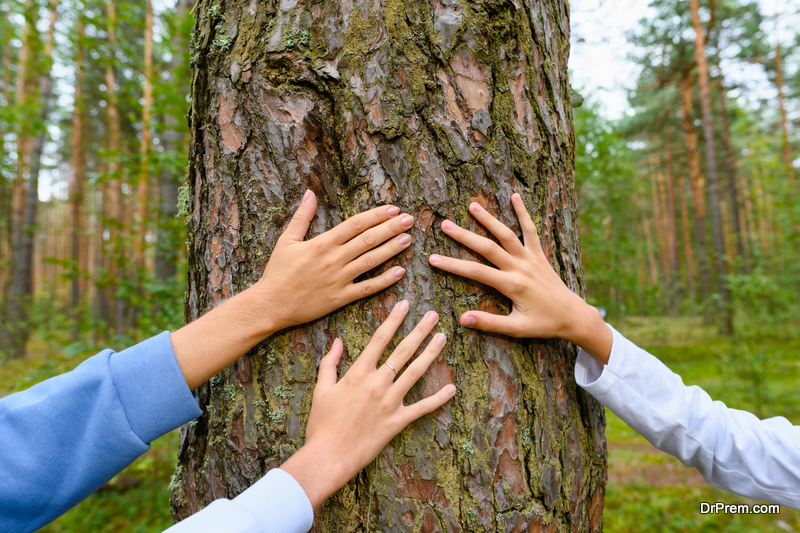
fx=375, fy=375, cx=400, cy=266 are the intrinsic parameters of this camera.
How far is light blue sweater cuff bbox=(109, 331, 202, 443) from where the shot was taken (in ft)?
3.26

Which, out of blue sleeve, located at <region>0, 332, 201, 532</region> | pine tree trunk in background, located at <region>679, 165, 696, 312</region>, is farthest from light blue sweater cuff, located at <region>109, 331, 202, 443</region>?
pine tree trunk in background, located at <region>679, 165, 696, 312</region>

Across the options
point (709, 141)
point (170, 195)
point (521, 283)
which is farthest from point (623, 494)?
point (709, 141)

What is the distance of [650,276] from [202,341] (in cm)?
3208

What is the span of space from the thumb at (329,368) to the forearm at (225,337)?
0.16 metres

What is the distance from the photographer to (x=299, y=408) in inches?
42.1

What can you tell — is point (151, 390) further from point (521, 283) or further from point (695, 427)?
point (695, 427)

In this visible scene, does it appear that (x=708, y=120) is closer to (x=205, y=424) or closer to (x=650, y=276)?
(x=205, y=424)

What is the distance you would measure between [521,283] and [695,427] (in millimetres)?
765

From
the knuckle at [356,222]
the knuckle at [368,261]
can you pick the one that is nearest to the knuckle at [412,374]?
the knuckle at [368,261]

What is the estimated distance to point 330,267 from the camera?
1030mm

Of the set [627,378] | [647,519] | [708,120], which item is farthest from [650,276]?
[627,378]

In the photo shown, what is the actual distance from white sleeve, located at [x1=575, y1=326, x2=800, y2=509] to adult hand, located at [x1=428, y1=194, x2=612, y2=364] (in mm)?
146

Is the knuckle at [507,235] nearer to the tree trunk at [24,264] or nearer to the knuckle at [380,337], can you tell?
the knuckle at [380,337]

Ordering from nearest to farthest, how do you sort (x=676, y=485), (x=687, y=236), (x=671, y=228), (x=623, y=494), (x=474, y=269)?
(x=474, y=269) < (x=623, y=494) < (x=676, y=485) < (x=671, y=228) < (x=687, y=236)
